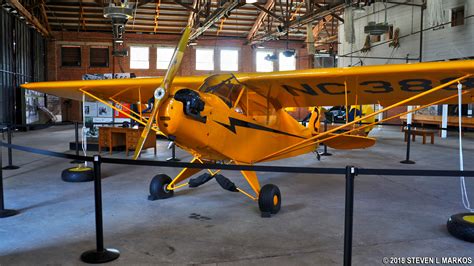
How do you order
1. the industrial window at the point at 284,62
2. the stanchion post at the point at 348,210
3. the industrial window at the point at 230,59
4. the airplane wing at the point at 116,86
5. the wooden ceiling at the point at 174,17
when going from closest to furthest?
the stanchion post at the point at 348,210 < the airplane wing at the point at 116,86 < the wooden ceiling at the point at 174,17 < the industrial window at the point at 230,59 < the industrial window at the point at 284,62

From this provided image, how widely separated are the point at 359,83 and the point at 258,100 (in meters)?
1.53

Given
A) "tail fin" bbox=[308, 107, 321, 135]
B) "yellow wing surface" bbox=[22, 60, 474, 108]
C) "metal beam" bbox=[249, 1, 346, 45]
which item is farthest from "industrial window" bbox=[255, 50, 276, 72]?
"yellow wing surface" bbox=[22, 60, 474, 108]

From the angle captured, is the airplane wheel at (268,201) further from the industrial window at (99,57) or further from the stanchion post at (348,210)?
the industrial window at (99,57)

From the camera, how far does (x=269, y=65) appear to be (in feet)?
102

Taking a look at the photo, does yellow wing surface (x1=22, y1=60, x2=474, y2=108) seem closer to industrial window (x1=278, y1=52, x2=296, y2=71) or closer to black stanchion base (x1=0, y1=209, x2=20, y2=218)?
black stanchion base (x1=0, y1=209, x2=20, y2=218)

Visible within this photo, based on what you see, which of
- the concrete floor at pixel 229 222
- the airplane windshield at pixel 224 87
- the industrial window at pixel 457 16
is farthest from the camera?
the industrial window at pixel 457 16

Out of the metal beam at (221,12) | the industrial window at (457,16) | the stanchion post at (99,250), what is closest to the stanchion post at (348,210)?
the stanchion post at (99,250)

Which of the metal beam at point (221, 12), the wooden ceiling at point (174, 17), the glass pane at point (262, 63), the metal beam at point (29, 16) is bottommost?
the glass pane at point (262, 63)

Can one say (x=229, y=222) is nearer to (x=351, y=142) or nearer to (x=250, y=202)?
(x=250, y=202)

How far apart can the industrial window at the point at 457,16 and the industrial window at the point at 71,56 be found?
24273 millimetres

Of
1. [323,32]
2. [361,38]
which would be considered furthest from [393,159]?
[323,32]

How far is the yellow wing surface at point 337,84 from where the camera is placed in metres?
4.50

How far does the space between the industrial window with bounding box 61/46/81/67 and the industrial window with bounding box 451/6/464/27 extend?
24.3 m

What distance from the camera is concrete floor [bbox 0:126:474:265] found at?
3.68m
